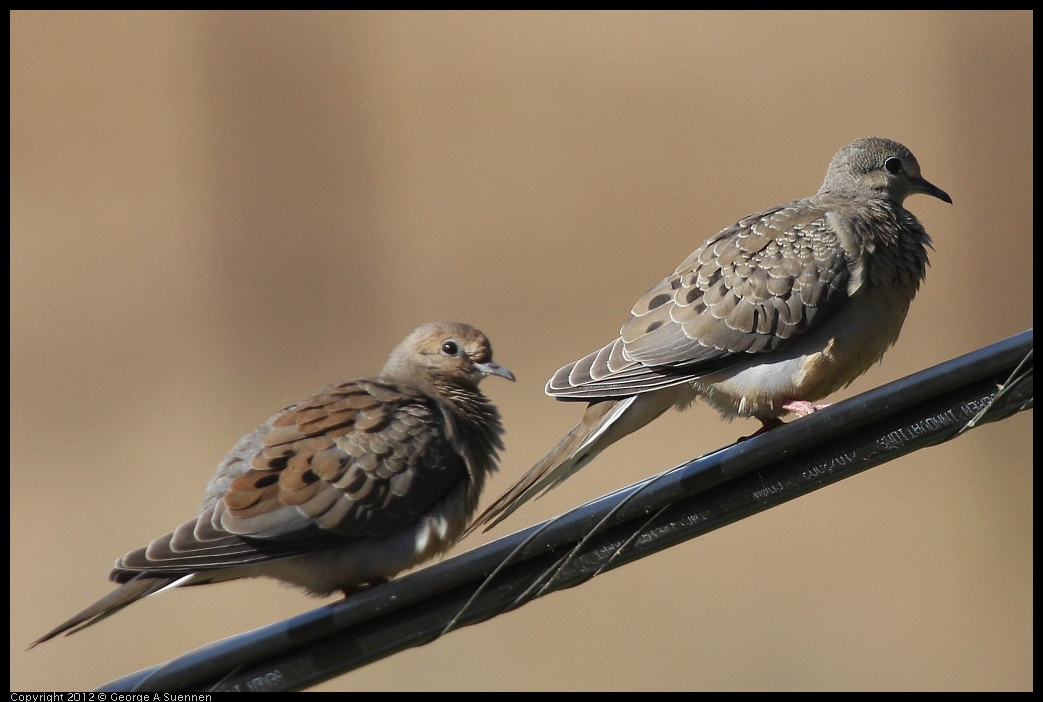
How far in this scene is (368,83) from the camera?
1290cm

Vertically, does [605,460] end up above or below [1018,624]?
above

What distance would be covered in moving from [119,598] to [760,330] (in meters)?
2.02

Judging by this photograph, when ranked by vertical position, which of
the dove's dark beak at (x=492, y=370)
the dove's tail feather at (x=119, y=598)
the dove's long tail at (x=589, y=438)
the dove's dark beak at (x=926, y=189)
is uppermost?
the dove's dark beak at (x=926, y=189)

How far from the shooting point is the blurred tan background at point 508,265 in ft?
36.2

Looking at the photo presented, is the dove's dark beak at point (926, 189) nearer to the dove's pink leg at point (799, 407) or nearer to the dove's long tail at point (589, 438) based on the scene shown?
the dove's pink leg at point (799, 407)

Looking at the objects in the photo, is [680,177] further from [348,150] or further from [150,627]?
[150,627]

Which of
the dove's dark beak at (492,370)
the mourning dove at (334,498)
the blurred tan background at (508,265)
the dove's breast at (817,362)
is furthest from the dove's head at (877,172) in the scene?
the blurred tan background at (508,265)

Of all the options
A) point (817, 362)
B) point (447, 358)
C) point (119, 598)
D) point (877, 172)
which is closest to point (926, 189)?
point (877, 172)

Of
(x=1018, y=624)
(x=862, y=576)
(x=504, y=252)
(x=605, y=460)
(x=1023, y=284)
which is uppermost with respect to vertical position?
(x=504, y=252)

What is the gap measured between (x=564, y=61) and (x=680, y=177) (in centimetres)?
164

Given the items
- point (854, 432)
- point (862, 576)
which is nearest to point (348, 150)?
point (862, 576)

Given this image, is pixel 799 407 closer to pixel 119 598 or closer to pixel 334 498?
pixel 334 498

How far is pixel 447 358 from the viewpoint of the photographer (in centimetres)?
430

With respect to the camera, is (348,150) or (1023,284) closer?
(1023,284)
